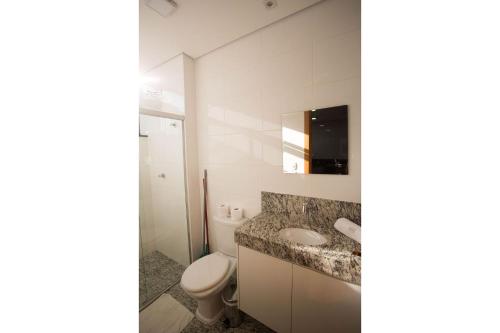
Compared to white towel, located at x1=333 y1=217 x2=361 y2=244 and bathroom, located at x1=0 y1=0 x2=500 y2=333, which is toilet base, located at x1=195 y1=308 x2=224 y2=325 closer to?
white towel, located at x1=333 y1=217 x2=361 y2=244

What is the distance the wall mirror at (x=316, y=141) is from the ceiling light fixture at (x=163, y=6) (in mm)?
1151

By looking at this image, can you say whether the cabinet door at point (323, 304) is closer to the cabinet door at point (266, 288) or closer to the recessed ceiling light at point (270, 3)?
the cabinet door at point (266, 288)

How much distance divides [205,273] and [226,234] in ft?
1.41

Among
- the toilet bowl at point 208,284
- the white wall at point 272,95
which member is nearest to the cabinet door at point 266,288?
the toilet bowl at point 208,284

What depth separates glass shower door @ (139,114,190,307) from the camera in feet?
6.12

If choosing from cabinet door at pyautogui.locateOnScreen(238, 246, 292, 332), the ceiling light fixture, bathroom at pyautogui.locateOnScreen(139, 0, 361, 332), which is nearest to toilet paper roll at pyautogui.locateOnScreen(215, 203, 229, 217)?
bathroom at pyautogui.locateOnScreen(139, 0, 361, 332)

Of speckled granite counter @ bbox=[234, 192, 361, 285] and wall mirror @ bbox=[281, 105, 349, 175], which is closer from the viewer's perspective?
Answer: speckled granite counter @ bbox=[234, 192, 361, 285]

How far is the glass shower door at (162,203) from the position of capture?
187cm

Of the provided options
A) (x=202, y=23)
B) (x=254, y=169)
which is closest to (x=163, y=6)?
(x=202, y=23)

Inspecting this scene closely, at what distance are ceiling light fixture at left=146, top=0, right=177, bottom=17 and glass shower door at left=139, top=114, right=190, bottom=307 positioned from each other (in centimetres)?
89

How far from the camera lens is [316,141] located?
136 centimetres
